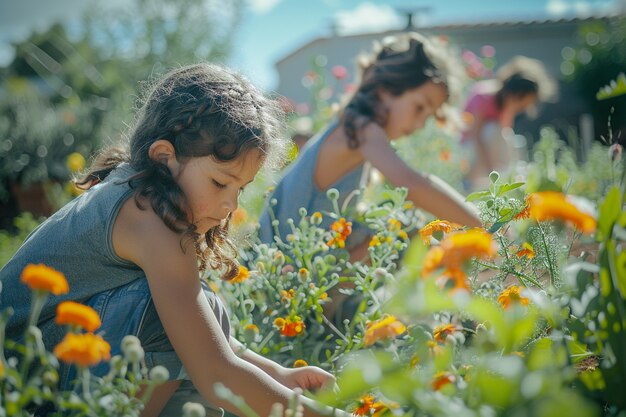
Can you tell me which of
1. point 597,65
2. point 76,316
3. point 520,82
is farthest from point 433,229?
point 597,65

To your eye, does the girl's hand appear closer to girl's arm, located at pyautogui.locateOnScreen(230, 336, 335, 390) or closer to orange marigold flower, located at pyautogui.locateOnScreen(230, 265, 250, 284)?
girl's arm, located at pyautogui.locateOnScreen(230, 336, 335, 390)

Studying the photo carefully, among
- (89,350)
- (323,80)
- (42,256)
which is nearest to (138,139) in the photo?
(42,256)

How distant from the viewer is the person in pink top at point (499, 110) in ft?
17.7

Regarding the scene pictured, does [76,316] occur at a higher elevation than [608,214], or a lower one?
lower

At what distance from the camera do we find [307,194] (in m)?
2.65

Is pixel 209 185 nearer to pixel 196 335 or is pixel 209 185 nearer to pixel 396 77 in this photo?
pixel 196 335

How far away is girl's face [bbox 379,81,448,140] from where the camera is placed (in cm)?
274

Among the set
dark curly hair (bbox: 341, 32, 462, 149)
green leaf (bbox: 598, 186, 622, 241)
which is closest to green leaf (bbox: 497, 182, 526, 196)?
green leaf (bbox: 598, 186, 622, 241)

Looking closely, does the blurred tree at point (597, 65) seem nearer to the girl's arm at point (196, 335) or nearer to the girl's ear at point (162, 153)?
the girl's ear at point (162, 153)

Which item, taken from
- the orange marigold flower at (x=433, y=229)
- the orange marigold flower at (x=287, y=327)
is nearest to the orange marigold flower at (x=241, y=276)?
the orange marigold flower at (x=287, y=327)

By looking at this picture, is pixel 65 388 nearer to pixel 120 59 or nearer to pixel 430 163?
pixel 430 163

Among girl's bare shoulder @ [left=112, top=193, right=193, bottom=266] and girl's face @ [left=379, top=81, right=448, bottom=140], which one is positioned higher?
girl's face @ [left=379, top=81, right=448, bottom=140]

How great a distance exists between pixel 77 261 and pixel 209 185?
339 millimetres

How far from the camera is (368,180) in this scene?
335 centimetres
